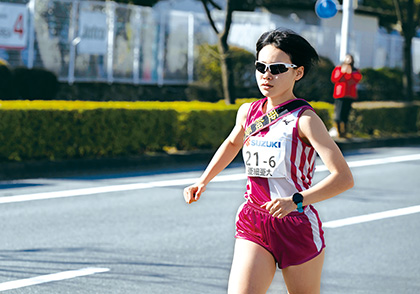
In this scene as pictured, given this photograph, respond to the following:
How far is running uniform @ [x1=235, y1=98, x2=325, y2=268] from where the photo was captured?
12.4 ft

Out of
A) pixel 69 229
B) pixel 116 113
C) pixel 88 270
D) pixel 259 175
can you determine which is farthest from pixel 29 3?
pixel 259 175

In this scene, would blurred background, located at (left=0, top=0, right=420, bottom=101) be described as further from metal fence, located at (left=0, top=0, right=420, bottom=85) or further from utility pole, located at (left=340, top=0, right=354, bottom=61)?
utility pole, located at (left=340, top=0, right=354, bottom=61)

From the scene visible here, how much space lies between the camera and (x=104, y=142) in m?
13.3

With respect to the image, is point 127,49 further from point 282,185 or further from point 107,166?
point 282,185

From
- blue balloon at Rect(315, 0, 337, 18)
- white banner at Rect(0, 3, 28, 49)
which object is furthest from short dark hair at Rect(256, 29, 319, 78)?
white banner at Rect(0, 3, 28, 49)

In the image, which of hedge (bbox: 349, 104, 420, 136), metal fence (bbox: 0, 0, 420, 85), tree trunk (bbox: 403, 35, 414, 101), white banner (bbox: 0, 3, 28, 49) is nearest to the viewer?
white banner (bbox: 0, 3, 28, 49)

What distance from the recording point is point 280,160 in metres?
3.77

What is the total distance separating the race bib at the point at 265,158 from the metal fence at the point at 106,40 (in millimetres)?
16767

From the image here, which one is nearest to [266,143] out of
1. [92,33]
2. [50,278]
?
[50,278]

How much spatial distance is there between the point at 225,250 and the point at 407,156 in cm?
999

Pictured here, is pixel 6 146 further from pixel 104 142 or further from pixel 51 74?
pixel 51 74

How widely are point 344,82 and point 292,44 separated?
28.4 feet

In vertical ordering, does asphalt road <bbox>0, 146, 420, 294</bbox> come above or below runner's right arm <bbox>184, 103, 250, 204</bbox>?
below

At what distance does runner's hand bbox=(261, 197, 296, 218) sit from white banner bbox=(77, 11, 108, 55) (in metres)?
18.7
